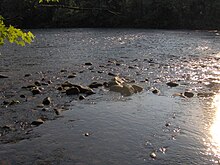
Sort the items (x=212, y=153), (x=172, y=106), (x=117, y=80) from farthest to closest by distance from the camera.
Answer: (x=117, y=80)
(x=172, y=106)
(x=212, y=153)

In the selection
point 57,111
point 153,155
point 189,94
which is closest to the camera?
point 153,155

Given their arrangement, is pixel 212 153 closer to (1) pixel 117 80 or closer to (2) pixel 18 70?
(1) pixel 117 80

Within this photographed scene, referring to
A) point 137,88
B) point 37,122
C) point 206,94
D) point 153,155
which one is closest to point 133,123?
point 153,155

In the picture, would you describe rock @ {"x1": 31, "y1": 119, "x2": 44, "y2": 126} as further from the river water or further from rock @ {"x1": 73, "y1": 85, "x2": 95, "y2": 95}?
rock @ {"x1": 73, "y1": 85, "x2": 95, "y2": 95}

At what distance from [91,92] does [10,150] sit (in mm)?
8877

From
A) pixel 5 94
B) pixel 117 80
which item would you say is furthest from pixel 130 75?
pixel 5 94

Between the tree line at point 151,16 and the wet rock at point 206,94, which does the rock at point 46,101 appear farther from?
the tree line at point 151,16

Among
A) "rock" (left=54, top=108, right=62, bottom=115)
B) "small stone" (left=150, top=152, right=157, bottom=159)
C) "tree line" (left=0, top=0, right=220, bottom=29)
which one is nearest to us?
"small stone" (left=150, top=152, right=157, bottom=159)

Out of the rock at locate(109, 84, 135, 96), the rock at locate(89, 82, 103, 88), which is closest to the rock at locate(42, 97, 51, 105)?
the rock at locate(89, 82, 103, 88)

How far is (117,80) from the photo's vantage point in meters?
22.9

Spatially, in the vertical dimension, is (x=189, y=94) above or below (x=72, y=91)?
below

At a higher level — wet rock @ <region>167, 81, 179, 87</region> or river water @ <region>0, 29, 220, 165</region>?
wet rock @ <region>167, 81, 179, 87</region>

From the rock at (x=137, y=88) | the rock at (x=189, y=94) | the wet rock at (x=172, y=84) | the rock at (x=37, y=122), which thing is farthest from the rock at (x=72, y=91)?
the rock at (x=189, y=94)

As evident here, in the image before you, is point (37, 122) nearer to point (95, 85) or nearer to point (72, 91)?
point (72, 91)
